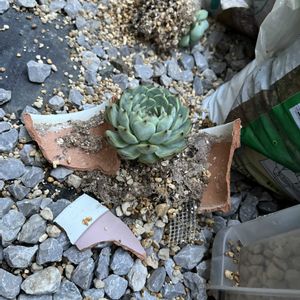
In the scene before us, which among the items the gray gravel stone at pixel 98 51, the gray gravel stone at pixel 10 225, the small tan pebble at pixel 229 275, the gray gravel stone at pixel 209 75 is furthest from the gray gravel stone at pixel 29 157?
the gray gravel stone at pixel 209 75

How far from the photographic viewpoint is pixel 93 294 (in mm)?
986

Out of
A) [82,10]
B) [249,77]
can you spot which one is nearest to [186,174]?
[249,77]

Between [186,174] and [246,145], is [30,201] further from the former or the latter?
[246,145]

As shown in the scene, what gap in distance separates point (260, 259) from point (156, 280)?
0.66ft

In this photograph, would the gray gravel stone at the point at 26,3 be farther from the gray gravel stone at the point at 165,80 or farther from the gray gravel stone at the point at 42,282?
the gray gravel stone at the point at 42,282

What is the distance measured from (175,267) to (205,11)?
25.3 inches

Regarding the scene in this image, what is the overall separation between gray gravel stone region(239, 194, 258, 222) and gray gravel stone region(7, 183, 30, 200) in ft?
1.58

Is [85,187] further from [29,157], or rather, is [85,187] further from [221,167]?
[221,167]

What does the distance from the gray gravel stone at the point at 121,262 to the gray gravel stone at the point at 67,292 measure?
8 centimetres

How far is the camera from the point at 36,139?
103 cm

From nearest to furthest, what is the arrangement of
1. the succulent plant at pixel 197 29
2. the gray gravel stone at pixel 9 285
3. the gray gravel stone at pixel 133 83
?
the gray gravel stone at pixel 9 285
the gray gravel stone at pixel 133 83
the succulent plant at pixel 197 29

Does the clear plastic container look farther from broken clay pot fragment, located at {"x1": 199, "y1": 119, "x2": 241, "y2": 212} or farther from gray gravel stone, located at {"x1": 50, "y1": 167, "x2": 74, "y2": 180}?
gray gravel stone, located at {"x1": 50, "y1": 167, "x2": 74, "y2": 180}

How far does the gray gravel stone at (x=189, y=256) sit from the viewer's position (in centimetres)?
109

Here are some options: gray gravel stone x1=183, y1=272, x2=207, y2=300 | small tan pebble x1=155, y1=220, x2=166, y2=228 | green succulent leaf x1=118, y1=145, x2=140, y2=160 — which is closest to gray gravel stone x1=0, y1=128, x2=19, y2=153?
green succulent leaf x1=118, y1=145, x2=140, y2=160
